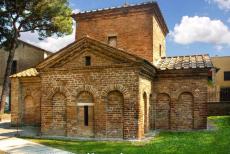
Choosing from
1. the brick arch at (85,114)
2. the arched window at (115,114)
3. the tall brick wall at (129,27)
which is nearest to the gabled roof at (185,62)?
the tall brick wall at (129,27)

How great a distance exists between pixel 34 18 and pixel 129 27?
9.68 metres

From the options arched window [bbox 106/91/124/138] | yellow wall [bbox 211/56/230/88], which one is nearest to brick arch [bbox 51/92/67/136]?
arched window [bbox 106/91/124/138]

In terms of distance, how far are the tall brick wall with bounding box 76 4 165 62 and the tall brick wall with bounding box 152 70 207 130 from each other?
2205 mm

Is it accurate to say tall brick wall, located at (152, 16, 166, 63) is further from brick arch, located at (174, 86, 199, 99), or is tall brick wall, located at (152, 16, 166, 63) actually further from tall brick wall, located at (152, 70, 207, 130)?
brick arch, located at (174, 86, 199, 99)

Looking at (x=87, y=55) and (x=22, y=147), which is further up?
(x=87, y=55)

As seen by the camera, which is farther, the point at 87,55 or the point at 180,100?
the point at 180,100

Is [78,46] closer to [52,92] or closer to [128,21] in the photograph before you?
[52,92]

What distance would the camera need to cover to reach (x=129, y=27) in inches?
739

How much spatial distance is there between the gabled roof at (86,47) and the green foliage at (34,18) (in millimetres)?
10415

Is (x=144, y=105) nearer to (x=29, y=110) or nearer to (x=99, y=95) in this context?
(x=99, y=95)

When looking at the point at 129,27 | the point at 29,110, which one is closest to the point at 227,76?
the point at 129,27

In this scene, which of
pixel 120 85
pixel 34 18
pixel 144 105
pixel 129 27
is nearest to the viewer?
pixel 120 85

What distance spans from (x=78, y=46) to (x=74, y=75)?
139cm

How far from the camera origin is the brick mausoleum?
13594 millimetres
